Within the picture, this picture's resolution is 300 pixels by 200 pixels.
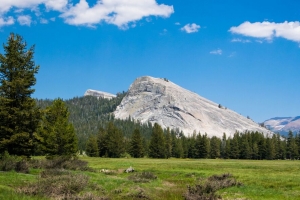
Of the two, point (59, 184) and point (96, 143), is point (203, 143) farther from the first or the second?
point (59, 184)

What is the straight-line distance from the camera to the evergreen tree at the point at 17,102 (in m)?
34.4

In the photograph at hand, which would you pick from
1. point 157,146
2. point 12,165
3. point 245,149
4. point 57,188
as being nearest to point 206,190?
point 57,188

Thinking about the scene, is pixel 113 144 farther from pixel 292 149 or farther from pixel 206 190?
pixel 206 190

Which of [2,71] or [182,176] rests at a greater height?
[2,71]

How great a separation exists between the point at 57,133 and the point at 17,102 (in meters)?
15.6

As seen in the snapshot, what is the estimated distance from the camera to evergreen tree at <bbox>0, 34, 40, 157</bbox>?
113ft

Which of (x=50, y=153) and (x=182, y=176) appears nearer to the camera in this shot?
(x=182, y=176)

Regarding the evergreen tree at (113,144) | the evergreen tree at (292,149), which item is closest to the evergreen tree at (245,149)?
the evergreen tree at (292,149)

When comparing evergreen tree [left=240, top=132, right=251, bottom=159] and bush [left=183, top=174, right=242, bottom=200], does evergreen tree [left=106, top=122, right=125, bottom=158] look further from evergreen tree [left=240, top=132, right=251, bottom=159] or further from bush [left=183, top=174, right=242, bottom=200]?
bush [left=183, top=174, right=242, bottom=200]

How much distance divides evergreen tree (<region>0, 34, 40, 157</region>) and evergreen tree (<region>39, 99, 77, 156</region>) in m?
12.9

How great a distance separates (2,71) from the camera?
36.2m

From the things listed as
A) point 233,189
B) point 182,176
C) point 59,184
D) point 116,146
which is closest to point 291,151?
point 116,146

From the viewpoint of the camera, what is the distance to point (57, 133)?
166 ft

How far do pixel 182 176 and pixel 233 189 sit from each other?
14.1 meters
